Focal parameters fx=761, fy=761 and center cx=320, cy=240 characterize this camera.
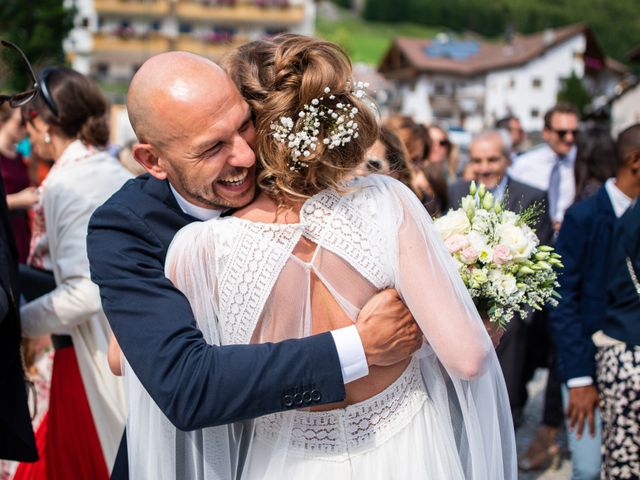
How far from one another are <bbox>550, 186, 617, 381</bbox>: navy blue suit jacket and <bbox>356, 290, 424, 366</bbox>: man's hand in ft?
8.34

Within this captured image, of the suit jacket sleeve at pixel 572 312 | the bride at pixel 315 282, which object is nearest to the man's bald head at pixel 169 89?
the bride at pixel 315 282

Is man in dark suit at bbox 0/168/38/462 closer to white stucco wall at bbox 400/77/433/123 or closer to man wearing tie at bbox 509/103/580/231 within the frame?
man wearing tie at bbox 509/103/580/231

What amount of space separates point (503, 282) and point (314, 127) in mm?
789

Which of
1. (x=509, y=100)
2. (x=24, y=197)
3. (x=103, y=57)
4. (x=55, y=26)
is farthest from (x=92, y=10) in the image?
(x=24, y=197)

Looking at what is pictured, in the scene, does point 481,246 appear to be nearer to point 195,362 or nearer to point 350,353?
point 350,353

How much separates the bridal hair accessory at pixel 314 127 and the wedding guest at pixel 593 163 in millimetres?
4590

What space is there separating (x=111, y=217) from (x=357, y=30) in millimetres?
124285

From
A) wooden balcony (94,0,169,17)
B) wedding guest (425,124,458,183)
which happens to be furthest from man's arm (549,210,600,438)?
wooden balcony (94,0,169,17)

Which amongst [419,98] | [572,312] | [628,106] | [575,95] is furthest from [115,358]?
[419,98]

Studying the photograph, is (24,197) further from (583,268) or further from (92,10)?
(92,10)

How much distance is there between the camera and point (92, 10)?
206 feet

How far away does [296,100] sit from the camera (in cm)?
190

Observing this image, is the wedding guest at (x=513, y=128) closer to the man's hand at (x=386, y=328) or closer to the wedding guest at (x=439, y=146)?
the wedding guest at (x=439, y=146)

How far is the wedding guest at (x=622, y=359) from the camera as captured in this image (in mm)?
3637
